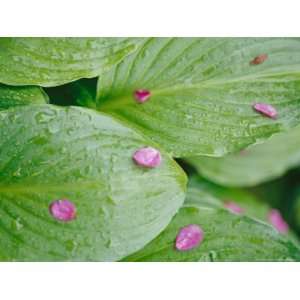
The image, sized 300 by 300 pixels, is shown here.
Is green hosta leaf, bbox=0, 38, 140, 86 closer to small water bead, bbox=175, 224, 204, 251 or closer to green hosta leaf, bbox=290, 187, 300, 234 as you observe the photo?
small water bead, bbox=175, 224, 204, 251

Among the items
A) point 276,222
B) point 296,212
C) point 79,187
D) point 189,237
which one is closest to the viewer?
point 79,187

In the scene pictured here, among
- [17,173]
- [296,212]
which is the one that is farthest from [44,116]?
[296,212]

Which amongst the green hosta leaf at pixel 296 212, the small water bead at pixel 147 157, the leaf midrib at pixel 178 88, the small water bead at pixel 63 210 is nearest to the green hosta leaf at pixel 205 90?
the leaf midrib at pixel 178 88

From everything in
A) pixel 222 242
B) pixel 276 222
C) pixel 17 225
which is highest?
pixel 17 225

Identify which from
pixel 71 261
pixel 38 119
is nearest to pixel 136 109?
pixel 38 119

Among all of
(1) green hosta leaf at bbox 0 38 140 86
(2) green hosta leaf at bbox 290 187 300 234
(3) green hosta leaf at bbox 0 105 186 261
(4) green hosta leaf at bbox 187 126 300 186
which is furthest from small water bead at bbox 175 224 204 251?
(2) green hosta leaf at bbox 290 187 300 234

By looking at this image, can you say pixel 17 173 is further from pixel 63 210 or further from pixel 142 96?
pixel 142 96
